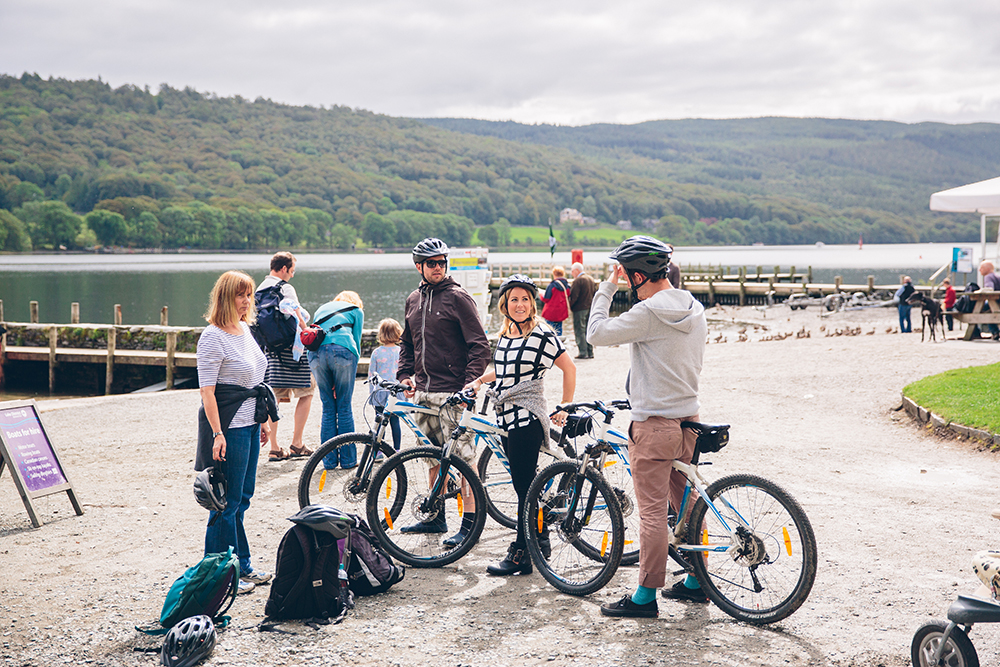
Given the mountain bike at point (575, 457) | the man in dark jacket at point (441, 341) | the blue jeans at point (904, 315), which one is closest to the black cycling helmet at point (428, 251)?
the man in dark jacket at point (441, 341)

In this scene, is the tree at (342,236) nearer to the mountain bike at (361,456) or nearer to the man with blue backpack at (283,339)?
the man with blue backpack at (283,339)

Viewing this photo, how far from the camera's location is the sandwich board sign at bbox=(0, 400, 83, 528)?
642 cm

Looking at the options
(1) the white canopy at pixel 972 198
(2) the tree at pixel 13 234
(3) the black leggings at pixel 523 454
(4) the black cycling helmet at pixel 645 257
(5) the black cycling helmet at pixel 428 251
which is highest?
(2) the tree at pixel 13 234

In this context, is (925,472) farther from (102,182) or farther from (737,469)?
(102,182)

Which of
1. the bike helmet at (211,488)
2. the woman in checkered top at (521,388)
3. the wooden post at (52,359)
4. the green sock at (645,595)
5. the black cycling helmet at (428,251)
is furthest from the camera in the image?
the wooden post at (52,359)

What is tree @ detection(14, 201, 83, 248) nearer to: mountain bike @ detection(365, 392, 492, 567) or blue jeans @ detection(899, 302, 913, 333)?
blue jeans @ detection(899, 302, 913, 333)

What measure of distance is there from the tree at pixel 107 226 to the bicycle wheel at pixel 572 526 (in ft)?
484

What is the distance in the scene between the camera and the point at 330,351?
297 inches

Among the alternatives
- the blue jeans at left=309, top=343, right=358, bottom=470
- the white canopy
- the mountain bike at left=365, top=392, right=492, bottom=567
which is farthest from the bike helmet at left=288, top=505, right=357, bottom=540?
the white canopy

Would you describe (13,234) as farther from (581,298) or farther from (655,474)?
(655,474)

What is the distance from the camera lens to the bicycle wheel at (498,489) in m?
5.69

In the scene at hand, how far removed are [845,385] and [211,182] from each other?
172163mm

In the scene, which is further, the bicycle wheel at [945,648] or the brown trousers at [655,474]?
→ the brown trousers at [655,474]

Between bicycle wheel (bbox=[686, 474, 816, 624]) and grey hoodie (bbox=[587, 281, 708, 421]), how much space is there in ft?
1.60
